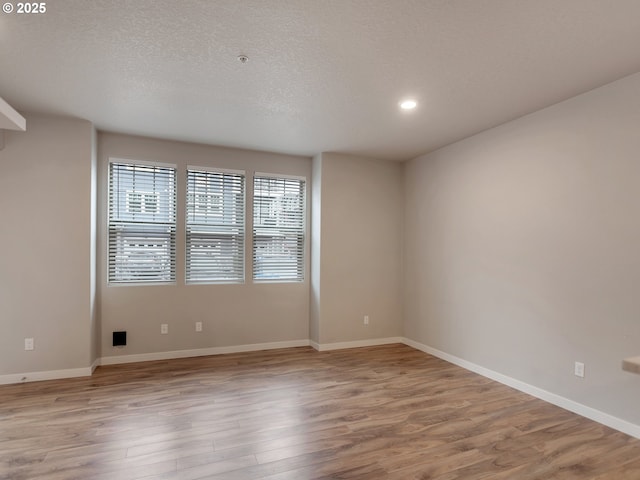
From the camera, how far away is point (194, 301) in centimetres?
428

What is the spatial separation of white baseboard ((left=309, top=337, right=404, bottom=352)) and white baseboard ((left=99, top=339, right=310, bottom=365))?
13.2 inches

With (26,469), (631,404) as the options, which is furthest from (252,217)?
(631,404)

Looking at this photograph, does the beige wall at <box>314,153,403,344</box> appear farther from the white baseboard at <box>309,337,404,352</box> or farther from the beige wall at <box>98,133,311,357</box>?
the beige wall at <box>98,133,311,357</box>

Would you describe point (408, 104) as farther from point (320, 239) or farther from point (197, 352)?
point (197, 352)

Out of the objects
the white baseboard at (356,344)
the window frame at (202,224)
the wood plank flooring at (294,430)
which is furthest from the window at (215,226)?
the white baseboard at (356,344)

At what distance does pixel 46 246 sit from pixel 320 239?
303cm

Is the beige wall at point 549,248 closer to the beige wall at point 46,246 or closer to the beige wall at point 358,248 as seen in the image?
the beige wall at point 358,248

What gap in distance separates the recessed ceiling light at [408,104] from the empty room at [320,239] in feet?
0.18

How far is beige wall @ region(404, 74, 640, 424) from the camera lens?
2.56 meters

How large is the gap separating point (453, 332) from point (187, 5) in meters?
4.06

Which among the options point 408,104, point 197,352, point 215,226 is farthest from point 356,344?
point 408,104

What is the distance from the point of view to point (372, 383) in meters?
3.43

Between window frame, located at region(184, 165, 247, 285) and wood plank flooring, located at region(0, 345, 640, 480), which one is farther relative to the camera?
window frame, located at region(184, 165, 247, 285)

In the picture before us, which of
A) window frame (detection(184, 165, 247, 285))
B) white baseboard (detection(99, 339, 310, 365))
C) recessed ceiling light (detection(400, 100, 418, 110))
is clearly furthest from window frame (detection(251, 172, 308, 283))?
recessed ceiling light (detection(400, 100, 418, 110))
